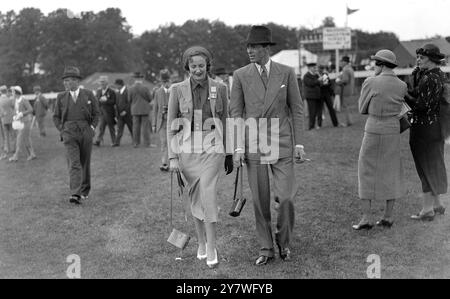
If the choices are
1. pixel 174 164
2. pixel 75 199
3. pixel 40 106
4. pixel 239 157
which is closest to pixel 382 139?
pixel 239 157

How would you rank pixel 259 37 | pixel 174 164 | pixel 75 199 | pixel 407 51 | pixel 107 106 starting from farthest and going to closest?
pixel 107 106 → pixel 407 51 → pixel 75 199 → pixel 174 164 → pixel 259 37

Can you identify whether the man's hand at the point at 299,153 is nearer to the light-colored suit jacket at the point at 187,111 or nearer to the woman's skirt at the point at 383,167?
the light-colored suit jacket at the point at 187,111

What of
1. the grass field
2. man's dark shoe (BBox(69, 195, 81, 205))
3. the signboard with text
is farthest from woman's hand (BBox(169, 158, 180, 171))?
the signboard with text

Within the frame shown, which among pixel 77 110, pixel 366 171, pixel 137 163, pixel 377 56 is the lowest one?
pixel 137 163

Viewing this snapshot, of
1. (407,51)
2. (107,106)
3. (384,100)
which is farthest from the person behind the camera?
(107,106)

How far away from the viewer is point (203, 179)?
6.00 m

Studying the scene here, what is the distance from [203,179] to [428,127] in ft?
10.5

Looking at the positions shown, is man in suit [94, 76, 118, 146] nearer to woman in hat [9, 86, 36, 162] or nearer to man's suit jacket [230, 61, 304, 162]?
woman in hat [9, 86, 36, 162]

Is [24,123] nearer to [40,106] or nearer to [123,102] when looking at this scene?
[123,102]
